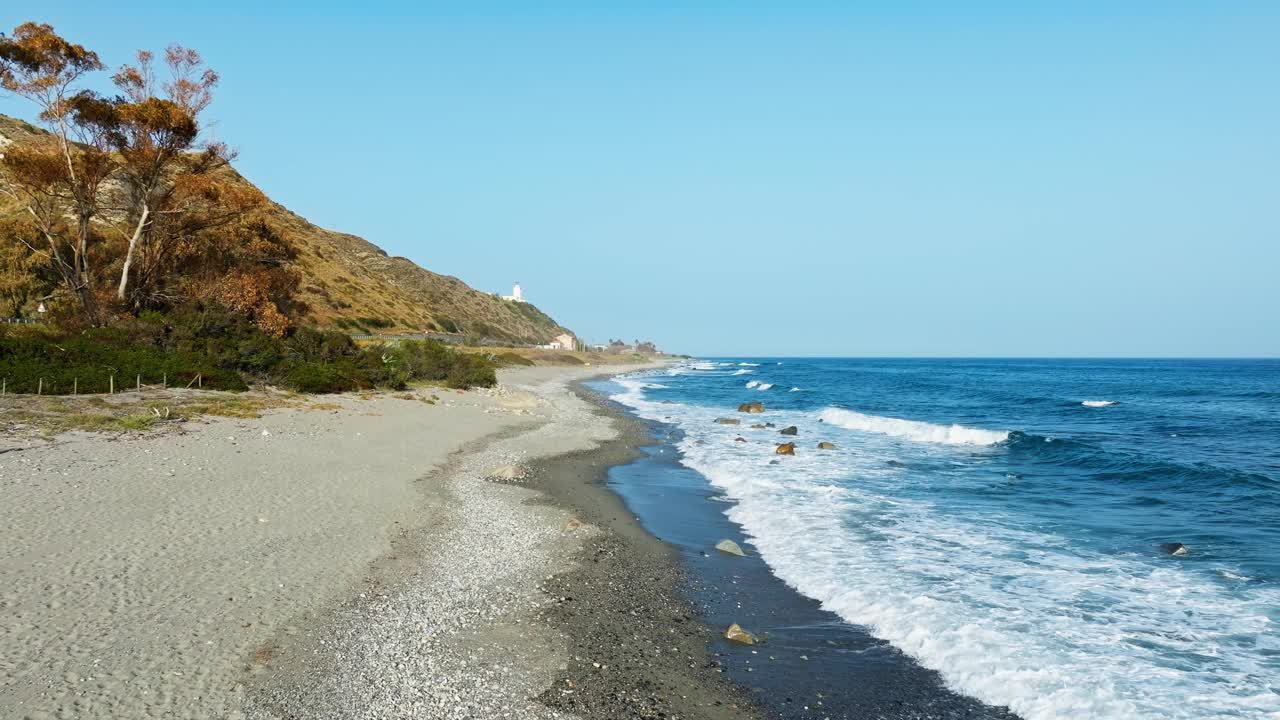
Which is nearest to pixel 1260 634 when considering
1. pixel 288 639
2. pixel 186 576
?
pixel 288 639

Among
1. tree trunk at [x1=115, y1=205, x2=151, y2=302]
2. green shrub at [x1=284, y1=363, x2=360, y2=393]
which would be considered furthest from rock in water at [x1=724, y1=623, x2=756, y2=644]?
tree trunk at [x1=115, y1=205, x2=151, y2=302]

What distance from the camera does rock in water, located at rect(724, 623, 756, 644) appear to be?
816 cm

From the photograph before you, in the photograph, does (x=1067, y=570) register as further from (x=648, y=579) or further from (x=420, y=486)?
(x=420, y=486)

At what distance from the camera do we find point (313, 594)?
8320 millimetres

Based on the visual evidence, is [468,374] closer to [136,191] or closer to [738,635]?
[136,191]

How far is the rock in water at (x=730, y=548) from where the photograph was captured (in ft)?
39.0

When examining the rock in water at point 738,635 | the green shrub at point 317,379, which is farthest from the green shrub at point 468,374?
the rock in water at point 738,635

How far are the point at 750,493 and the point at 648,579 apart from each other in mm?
7503

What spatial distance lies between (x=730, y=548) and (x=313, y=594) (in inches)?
260

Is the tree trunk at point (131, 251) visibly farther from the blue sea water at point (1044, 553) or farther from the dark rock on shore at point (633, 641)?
the dark rock on shore at point (633, 641)

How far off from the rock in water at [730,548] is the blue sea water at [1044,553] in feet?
1.40

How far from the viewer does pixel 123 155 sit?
2794 centimetres

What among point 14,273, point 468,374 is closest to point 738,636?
point 468,374

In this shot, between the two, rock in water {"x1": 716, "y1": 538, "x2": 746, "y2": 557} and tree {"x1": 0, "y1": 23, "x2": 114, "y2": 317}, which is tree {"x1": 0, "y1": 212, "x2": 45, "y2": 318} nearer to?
tree {"x1": 0, "y1": 23, "x2": 114, "y2": 317}
